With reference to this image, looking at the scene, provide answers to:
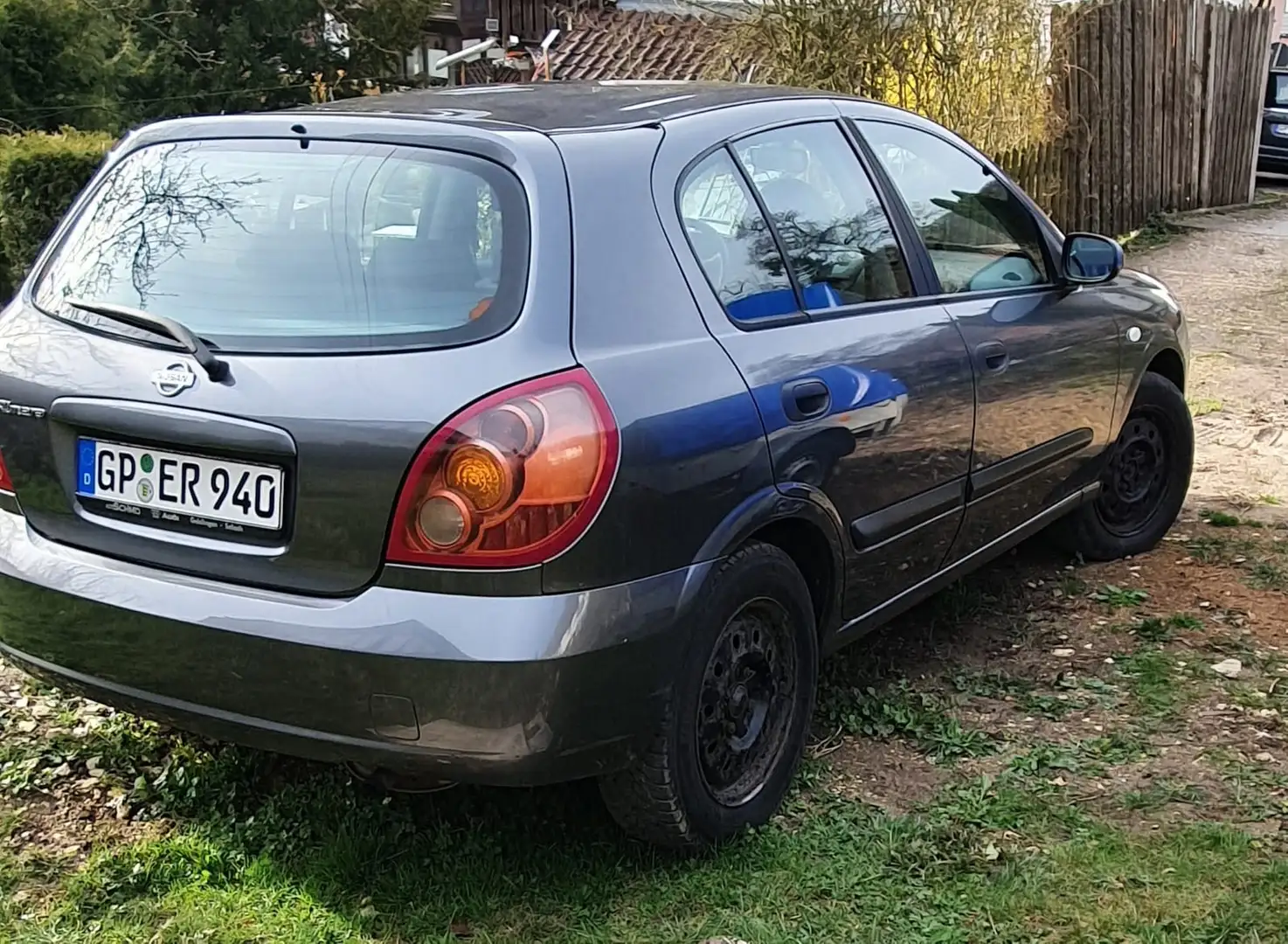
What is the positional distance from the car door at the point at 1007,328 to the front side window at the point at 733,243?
0.76 meters

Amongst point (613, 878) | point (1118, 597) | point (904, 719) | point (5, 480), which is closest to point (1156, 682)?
point (1118, 597)

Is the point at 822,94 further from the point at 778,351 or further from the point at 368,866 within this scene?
the point at 368,866

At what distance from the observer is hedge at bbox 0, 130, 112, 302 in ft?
26.4

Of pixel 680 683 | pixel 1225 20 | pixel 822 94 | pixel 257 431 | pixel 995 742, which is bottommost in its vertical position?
pixel 995 742

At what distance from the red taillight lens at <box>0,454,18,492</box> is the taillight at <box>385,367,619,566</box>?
3.44 feet

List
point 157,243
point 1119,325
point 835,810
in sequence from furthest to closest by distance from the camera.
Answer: point 1119,325 < point 835,810 < point 157,243

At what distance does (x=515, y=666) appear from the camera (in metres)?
Answer: 2.59

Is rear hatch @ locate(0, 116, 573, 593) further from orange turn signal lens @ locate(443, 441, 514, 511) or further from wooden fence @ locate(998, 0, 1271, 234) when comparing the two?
wooden fence @ locate(998, 0, 1271, 234)

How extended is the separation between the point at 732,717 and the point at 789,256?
1.15m

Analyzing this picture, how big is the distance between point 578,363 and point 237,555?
79cm

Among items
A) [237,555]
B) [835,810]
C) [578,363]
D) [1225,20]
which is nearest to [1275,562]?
[835,810]

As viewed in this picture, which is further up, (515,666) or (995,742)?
(515,666)

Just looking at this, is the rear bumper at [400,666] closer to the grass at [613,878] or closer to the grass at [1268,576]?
the grass at [613,878]

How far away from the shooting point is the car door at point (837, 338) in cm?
316
